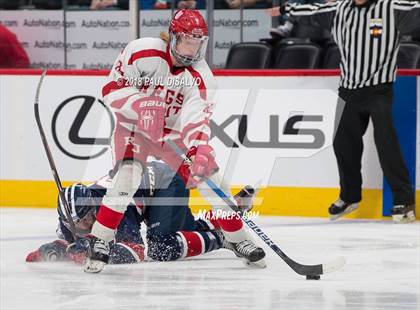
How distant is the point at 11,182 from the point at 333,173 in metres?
1.86

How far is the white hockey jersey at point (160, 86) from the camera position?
179 inches

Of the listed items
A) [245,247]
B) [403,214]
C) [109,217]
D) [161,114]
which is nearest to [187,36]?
[161,114]

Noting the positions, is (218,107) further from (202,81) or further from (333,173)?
(202,81)

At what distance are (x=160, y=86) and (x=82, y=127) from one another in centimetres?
193

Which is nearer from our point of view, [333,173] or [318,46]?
[333,173]

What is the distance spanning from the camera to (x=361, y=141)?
6.13 m

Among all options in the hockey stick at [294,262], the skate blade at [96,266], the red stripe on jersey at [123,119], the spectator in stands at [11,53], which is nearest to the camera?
the hockey stick at [294,262]

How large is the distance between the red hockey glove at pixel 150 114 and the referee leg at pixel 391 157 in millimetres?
1804

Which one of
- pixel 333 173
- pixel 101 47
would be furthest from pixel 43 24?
pixel 333 173

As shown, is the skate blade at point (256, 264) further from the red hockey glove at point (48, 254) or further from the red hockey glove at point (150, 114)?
the red hockey glove at point (48, 254)

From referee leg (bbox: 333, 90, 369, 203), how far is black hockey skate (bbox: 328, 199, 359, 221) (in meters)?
0.02

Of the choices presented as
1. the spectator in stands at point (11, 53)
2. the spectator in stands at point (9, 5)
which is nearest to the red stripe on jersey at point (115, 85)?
the spectator in stands at point (11, 53)

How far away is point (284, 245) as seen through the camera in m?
5.25

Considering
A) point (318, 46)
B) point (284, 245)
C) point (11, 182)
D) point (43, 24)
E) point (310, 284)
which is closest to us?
point (310, 284)
